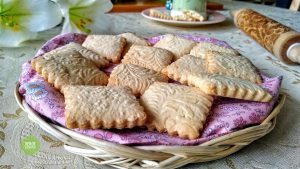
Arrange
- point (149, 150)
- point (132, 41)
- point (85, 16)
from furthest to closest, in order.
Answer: point (85, 16)
point (132, 41)
point (149, 150)

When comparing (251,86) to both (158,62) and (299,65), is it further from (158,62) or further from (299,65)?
(299,65)

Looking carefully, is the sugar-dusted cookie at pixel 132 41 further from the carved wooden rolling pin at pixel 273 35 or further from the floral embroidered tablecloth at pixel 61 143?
the carved wooden rolling pin at pixel 273 35

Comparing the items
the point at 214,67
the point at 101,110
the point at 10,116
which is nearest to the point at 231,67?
Result: the point at 214,67

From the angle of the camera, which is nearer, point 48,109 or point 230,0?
point 48,109

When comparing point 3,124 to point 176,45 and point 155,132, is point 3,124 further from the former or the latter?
point 176,45

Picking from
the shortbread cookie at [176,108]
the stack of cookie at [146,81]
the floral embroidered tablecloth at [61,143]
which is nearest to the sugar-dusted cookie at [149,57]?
the stack of cookie at [146,81]

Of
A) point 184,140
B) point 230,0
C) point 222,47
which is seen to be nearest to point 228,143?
point 184,140
